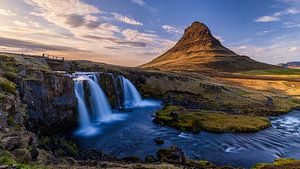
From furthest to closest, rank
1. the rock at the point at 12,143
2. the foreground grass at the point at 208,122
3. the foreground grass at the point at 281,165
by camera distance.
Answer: the foreground grass at the point at 208,122 → the foreground grass at the point at 281,165 → the rock at the point at 12,143

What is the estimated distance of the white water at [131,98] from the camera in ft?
221

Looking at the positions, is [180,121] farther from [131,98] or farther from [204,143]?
[131,98]

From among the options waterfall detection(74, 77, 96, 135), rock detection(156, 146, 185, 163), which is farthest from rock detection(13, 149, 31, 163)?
waterfall detection(74, 77, 96, 135)

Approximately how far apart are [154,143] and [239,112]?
103ft

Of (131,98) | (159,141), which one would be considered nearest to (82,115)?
(159,141)

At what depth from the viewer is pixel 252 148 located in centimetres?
3466

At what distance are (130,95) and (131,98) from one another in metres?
0.91

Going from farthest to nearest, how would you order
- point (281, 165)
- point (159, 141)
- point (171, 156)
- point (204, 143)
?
point (204, 143), point (159, 141), point (171, 156), point (281, 165)

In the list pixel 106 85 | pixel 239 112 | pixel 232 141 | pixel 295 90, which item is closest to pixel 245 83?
pixel 295 90

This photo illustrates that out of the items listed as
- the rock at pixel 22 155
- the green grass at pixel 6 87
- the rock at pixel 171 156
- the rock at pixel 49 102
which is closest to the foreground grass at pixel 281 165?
A: the rock at pixel 171 156

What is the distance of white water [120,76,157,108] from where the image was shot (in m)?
67.3

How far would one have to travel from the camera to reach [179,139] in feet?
121

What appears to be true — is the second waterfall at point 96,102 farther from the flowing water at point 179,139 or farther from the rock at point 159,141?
the rock at point 159,141

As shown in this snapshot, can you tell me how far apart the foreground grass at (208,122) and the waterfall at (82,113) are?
12.0 metres
